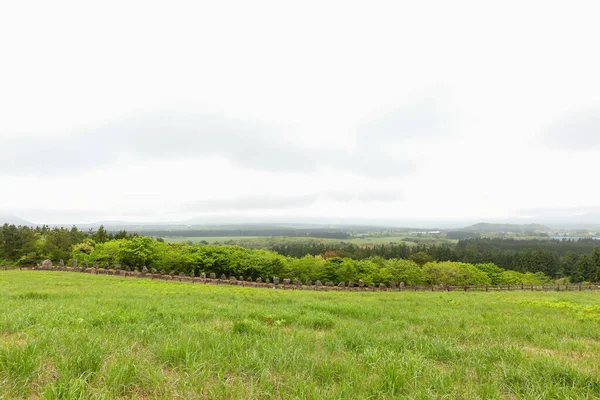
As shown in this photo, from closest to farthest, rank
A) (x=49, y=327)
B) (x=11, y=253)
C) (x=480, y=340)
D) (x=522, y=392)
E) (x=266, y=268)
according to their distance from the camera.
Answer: (x=522, y=392), (x=49, y=327), (x=480, y=340), (x=266, y=268), (x=11, y=253)

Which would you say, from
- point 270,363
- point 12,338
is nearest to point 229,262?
point 12,338

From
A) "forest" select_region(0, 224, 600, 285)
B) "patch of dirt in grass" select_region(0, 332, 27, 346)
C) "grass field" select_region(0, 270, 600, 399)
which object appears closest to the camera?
"grass field" select_region(0, 270, 600, 399)

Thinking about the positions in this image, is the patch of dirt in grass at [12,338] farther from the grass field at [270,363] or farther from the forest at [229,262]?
the forest at [229,262]

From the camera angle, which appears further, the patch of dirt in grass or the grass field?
the patch of dirt in grass

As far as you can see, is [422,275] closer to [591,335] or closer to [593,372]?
[591,335]

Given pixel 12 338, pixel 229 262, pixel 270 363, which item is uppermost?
pixel 12 338

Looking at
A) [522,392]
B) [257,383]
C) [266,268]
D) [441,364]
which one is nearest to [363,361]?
[441,364]

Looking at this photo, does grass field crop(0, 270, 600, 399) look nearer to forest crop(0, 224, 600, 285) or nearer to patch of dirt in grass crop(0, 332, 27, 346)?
patch of dirt in grass crop(0, 332, 27, 346)

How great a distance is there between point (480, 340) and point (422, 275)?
64068 mm

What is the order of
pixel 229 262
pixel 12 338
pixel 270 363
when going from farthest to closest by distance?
pixel 229 262 < pixel 12 338 < pixel 270 363

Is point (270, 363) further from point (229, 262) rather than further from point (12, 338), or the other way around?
point (229, 262)

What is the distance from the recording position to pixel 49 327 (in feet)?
18.2

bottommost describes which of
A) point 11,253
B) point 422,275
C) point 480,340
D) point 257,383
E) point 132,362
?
point 422,275

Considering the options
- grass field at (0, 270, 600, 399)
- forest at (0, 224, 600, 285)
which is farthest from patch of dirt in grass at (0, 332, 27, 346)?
forest at (0, 224, 600, 285)
